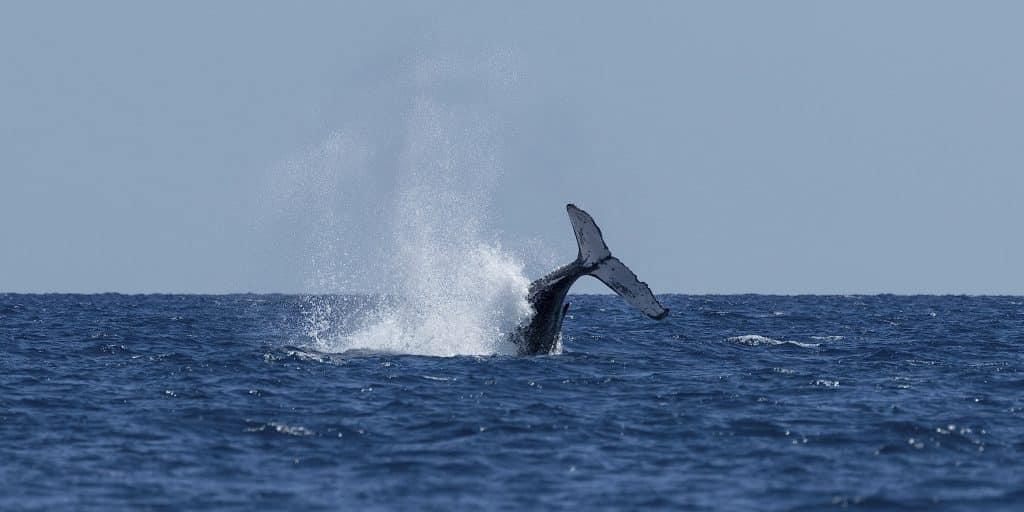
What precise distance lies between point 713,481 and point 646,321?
3503cm

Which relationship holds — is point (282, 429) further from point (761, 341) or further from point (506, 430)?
point (761, 341)

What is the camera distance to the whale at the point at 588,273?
25.9 meters

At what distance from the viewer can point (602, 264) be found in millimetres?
26312

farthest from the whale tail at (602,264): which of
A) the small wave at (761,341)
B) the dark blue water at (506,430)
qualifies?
the small wave at (761,341)

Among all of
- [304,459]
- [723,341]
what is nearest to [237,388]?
[304,459]

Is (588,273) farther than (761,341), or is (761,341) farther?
(761,341)

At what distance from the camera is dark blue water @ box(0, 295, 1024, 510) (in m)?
14.9

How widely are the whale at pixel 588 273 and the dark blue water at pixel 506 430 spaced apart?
1231mm

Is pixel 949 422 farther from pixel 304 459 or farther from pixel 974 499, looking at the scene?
pixel 304 459

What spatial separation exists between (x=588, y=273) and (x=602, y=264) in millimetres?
337

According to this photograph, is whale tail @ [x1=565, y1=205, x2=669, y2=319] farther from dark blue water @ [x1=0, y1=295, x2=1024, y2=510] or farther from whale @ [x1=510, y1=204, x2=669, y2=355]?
dark blue water @ [x1=0, y1=295, x2=1024, y2=510]

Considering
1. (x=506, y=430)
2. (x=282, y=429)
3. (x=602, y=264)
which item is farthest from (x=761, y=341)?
(x=282, y=429)

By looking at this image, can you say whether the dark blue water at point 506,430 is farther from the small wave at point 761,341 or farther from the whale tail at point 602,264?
the small wave at point 761,341

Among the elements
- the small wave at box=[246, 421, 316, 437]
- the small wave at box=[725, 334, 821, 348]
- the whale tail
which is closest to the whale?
the whale tail
